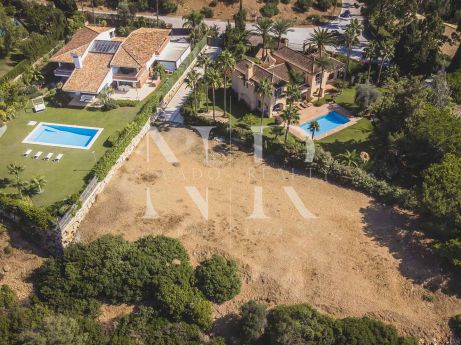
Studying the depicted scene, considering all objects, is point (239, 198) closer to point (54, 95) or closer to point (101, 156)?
point (101, 156)

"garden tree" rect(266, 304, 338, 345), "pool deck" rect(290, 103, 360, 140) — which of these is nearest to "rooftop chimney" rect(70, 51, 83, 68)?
"pool deck" rect(290, 103, 360, 140)

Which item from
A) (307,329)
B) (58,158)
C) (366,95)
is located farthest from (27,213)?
(366,95)

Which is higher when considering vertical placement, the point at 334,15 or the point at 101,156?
the point at 334,15

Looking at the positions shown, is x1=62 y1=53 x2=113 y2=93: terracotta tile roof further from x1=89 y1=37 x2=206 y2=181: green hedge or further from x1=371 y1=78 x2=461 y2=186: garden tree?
x1=371 y1=78 x2=461 y2=186: garden tree

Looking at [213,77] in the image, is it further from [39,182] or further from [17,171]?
[17,171]

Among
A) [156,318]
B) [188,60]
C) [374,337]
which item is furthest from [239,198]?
[188,60]

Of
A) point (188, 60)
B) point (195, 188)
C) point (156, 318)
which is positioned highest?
point (188, 60)
